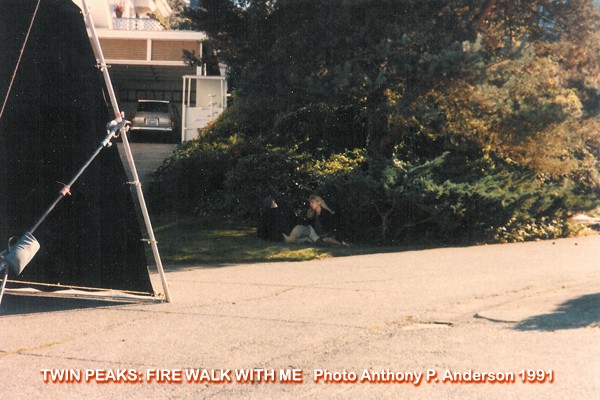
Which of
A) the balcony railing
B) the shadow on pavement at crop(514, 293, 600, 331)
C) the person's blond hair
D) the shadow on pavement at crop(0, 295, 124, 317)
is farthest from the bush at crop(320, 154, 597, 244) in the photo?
the balcony railing

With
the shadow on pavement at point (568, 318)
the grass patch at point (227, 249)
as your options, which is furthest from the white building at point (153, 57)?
the shadow on pavement at point (568, 318)

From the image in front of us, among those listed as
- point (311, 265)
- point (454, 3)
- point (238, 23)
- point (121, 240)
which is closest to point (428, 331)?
point (121, 240)

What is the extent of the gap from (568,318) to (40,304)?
5664 millimetres

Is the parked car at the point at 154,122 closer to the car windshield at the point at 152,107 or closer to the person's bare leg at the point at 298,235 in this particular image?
the car windshield at the point at 152,107

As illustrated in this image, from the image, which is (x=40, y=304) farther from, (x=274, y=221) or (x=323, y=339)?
(x=274, y=221)

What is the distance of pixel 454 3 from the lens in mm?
16562

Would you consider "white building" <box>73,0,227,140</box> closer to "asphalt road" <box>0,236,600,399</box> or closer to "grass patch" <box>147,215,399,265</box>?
"grass patch" <box>147,215,399,265</box>

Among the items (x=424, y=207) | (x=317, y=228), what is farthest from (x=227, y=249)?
(x=424, y=207)

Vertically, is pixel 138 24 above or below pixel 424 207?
above

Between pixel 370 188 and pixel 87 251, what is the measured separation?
7.92 meters

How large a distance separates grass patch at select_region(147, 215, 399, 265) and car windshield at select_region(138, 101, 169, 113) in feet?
50.2

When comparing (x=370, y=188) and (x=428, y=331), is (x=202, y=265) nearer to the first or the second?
(x=370, y=188)

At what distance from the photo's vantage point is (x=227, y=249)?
14555mm

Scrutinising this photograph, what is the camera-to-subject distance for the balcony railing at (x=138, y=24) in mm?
32281
